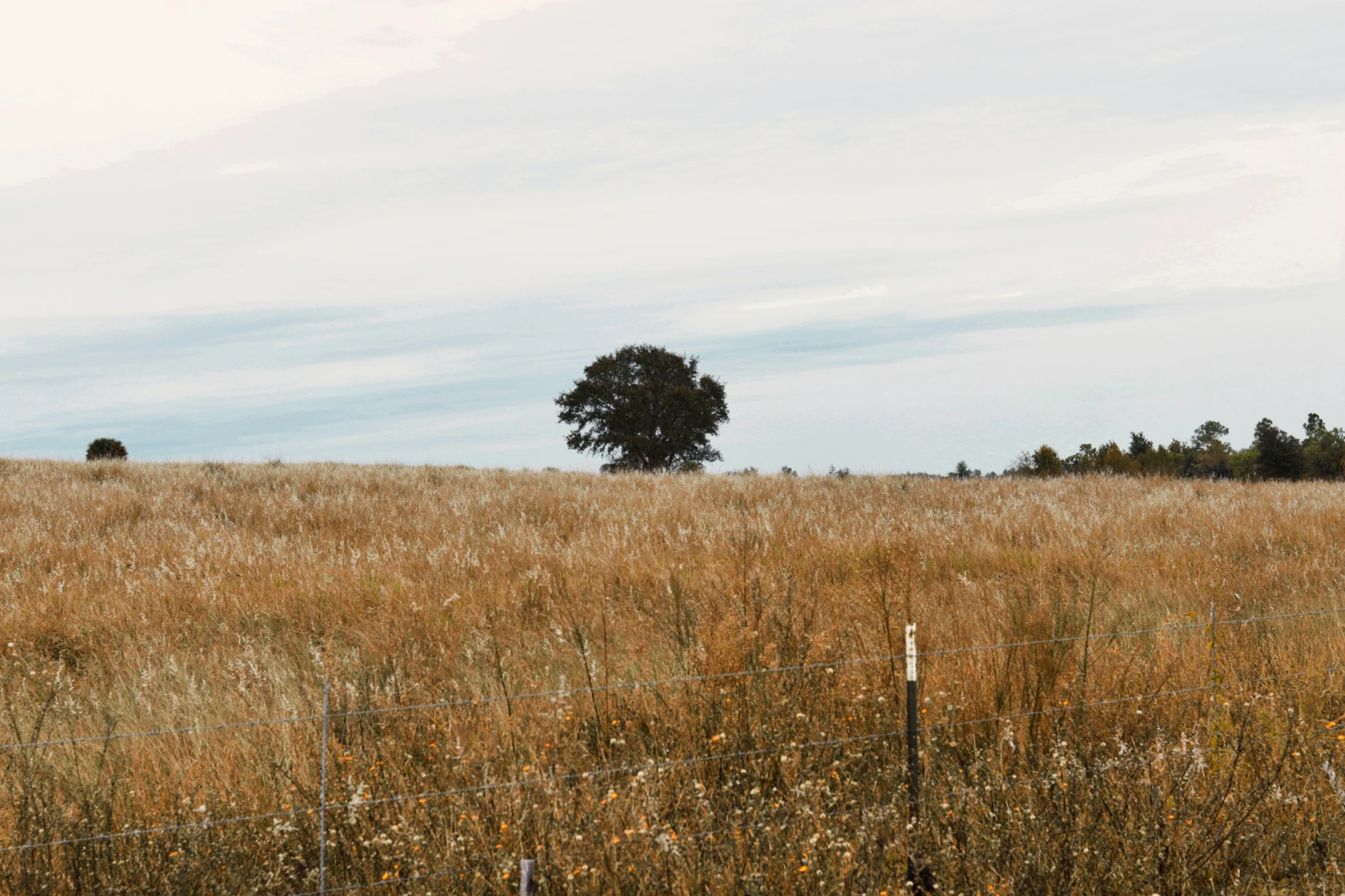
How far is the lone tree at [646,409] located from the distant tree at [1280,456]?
35669 millimetres

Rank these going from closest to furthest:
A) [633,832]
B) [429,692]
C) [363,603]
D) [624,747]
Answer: [633,832] < [624,747] < [429,692] < [363,603]

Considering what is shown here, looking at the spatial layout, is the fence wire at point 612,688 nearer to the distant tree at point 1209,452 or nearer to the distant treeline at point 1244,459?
the distant treeline at point 1244,459

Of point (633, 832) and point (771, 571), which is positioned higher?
point (771, 571)

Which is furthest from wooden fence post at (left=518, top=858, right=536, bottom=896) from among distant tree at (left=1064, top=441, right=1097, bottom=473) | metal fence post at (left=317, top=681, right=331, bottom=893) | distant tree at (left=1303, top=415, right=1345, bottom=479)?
distant tree at (left=1303, top=415, right=1345, bottom=479)

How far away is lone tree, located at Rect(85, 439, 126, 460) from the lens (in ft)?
107

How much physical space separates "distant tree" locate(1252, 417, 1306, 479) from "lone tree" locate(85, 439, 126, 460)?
197ft

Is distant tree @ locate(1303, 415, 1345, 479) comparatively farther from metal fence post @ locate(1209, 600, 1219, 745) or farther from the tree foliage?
metal fence post @ locate(1209, 600, 1219, 745)

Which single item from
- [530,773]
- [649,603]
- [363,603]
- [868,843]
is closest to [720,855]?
[868,843]

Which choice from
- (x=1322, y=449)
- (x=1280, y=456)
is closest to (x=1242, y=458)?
(x=1322, y=449)

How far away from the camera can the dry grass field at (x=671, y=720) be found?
405 centimetres

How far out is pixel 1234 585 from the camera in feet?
30.3

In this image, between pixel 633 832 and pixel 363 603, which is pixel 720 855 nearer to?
pixel 633 832

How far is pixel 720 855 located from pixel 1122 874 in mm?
1733

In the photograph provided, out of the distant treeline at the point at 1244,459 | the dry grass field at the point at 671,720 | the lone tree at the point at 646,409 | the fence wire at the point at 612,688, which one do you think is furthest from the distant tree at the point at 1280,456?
the fence wire at the point at 612,688
